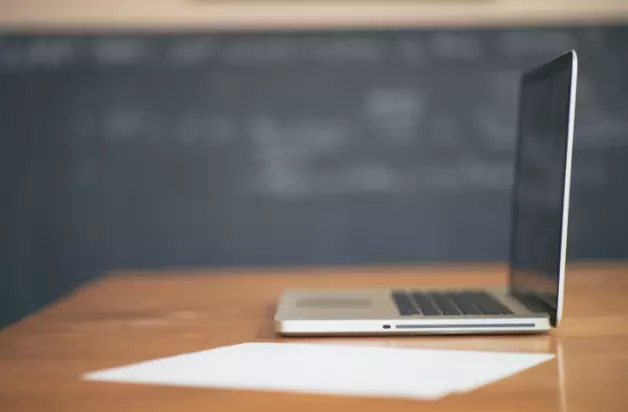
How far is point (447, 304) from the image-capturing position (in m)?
1.09

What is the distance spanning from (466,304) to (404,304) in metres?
0.09

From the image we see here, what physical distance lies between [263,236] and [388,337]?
1149 mm

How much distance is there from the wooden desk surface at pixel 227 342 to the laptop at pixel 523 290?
23mm

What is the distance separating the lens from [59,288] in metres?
2.11

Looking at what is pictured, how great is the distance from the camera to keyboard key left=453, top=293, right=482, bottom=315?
102 cm

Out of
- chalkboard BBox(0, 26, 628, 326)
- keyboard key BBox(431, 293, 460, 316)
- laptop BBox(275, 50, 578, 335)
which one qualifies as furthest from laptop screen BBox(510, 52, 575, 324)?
chalkboard BBox(0, 26, 628, 326)

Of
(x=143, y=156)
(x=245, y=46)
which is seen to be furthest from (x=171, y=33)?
(x=143, y=156)

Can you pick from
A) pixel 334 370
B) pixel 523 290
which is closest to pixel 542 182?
pixel 523 290

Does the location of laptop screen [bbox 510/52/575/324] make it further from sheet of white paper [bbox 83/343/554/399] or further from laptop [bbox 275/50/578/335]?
sheet of white paper [bbox 83/343/554/399]

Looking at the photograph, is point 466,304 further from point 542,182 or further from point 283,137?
point 283,137

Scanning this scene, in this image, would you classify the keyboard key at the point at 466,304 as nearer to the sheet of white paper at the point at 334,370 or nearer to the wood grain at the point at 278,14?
the sheet of white paper at the point at 334,370

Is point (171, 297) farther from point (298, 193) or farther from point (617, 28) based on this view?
point (617, 28)

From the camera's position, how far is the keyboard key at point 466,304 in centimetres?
102

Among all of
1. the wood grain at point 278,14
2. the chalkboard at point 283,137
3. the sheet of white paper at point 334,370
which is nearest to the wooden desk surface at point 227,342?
the sheet of white paper at point 334,370
